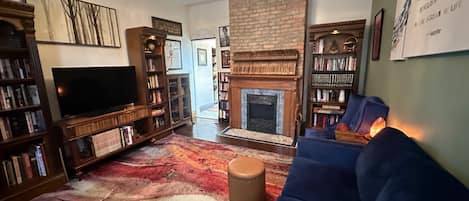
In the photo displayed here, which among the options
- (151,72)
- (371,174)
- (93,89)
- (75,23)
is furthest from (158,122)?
(371,174)

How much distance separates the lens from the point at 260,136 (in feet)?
12.4

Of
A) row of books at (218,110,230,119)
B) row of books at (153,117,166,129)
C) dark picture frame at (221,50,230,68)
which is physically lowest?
row of books at (218,110,230,119)

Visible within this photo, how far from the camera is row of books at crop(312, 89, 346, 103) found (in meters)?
3.36

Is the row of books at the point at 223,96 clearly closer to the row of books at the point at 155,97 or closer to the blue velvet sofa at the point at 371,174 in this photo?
the row of books at the point at 155,97

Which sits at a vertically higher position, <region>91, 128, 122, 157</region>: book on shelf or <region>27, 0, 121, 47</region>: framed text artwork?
<region>27, 0, 121, 47</region>: framed text artwork

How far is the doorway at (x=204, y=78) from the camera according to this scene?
17.2ft

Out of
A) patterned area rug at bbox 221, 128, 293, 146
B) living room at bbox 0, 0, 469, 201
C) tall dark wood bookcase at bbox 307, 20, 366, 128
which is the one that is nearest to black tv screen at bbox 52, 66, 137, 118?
living room at bbox 0, 0, 469, 201

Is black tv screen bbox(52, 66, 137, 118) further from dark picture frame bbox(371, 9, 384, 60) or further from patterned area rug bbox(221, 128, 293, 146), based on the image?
dark picture frame bbox(371, 9, 384, 60)

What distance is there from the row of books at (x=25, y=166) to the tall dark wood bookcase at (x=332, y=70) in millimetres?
3730

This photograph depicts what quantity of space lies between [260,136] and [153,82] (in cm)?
222

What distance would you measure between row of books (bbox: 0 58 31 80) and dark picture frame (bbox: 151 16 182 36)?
217 centimetres

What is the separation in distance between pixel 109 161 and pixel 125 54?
1.76 m

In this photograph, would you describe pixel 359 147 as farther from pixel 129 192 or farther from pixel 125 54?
pixel 125 54

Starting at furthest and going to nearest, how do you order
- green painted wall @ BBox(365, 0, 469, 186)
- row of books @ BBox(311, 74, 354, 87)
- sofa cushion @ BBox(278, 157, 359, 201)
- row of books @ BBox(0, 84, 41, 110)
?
1. row of books @ BBox(311, 74, 354, 87)
2. row of books @ BBox(0, 84, 41, 110)
3. sofa cushion @ BBox(278, 157, 359, 201)
4. green painted wall @ BBox(365, 0, 469, 186)
